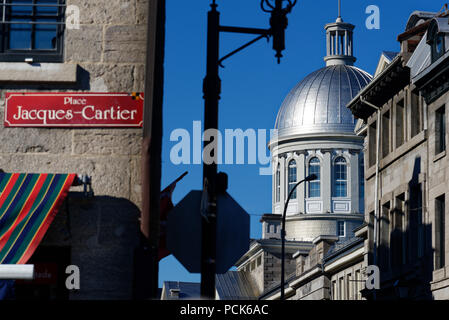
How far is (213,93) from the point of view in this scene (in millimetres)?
9945

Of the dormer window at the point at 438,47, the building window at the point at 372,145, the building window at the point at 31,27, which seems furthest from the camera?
the building window at the point at 372,145

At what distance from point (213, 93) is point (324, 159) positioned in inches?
4320

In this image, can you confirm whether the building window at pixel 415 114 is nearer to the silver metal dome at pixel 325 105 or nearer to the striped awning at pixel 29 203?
the striped awning at pixel 29 203

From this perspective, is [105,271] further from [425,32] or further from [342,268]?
[342,268]

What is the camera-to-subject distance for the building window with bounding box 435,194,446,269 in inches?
1537

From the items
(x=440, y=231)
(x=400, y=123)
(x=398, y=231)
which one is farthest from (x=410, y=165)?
(x=440, y=231)

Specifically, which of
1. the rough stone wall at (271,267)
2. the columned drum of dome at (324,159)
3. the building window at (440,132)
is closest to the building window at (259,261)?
the rough stone wall at (271,267)

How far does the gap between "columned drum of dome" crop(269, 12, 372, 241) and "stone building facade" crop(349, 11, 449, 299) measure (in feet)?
218

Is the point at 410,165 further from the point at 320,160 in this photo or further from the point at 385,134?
the point at 320,160

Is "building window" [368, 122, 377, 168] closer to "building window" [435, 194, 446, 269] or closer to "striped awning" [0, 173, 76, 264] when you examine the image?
"building window" [435, 194, 446, 269]

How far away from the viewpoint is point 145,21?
11906 mm

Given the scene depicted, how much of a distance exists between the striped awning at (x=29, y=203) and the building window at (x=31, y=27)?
1498mm

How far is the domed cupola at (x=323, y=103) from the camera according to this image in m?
120
